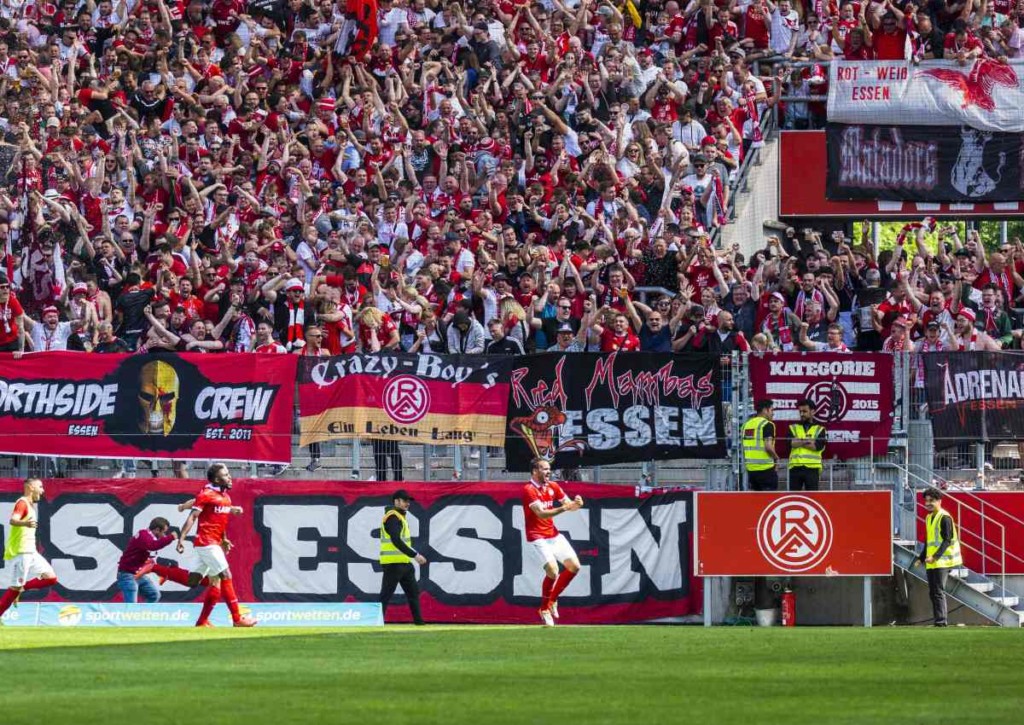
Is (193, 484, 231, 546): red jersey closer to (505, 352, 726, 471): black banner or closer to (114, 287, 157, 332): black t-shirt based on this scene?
(505, 352, 726, 471): black banner

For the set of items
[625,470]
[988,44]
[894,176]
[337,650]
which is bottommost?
[337,650]

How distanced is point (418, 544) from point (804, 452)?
535 cm

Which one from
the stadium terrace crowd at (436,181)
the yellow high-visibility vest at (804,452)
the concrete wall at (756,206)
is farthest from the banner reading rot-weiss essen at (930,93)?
the yellow high-visibility vest at (804,452)

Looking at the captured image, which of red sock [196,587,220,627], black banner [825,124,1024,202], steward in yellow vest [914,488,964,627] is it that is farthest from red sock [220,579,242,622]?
black banner [825,124,1024,202]

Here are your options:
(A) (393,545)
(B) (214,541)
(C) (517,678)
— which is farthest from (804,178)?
(C) (517,678)

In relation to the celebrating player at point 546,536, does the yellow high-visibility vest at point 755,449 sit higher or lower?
higher

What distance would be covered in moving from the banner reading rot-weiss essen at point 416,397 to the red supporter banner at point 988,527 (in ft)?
18.7

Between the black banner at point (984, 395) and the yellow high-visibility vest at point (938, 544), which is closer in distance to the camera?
the yellow high-visibility vest at point (938, 544)

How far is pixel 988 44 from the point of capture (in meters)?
32.5

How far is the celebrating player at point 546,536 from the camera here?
2347 centimetres

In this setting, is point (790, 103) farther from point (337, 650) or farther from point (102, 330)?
point (337, 650)

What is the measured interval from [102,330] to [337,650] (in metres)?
10.9

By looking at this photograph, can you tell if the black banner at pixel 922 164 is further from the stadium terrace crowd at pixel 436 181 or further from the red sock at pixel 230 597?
the red sock at pixel 230 597

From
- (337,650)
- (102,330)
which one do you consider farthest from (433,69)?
(337,650)
